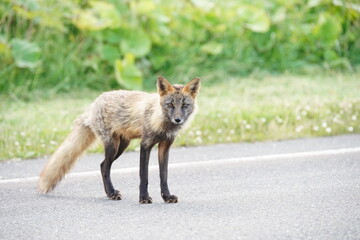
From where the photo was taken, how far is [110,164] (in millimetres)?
5781

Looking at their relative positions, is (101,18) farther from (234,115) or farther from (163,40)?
(234,115)

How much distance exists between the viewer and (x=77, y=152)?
5.98m

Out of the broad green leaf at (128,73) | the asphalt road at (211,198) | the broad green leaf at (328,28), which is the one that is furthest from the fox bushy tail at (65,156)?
the broad green leaf at (328,28)

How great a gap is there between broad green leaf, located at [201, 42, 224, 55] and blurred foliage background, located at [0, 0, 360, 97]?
0.02m

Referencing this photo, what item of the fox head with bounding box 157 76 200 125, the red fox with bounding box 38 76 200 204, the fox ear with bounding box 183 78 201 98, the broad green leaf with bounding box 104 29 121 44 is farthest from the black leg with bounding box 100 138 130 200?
the broad green leaf with bounding box 104 29 121 44

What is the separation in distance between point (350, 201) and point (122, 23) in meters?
5.54

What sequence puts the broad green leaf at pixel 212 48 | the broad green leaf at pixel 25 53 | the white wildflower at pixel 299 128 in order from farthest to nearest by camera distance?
the broad green leaf at pixel 212 48
the broad green leaf at pixel 25 53
the white wildflower at pixel 299 128

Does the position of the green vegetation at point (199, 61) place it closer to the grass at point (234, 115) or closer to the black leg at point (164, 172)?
the grass at point (234, 115)

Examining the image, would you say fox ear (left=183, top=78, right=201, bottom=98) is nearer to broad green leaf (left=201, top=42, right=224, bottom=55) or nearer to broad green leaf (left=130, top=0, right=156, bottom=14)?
broad green leaf (left=130, top=0, right=156, bottom=14)

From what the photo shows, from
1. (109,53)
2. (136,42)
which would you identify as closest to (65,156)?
(109,53)

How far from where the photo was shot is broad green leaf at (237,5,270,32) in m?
10.5

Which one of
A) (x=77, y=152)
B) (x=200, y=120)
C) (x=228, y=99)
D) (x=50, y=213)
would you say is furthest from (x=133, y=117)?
(x=228, y=99)

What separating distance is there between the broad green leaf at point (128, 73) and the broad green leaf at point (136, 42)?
21 cm

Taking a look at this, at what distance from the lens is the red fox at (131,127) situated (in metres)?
5.56
